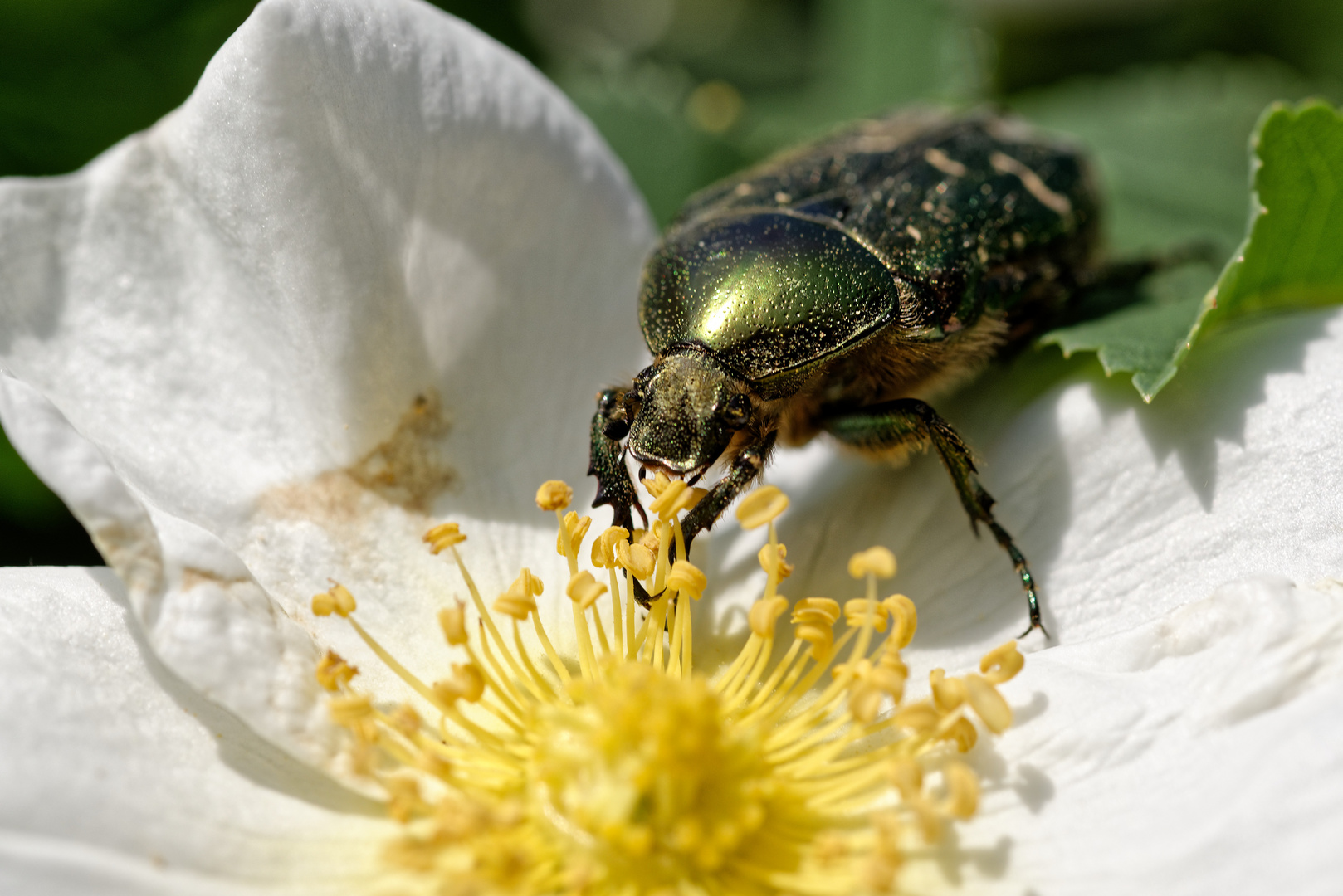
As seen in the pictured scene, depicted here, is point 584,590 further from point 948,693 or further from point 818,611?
point 948,693

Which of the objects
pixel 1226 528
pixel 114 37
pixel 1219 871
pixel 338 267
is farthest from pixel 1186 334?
pixel 114 37

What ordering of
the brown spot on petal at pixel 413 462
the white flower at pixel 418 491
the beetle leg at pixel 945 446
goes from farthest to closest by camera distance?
the brown spot on petal at pixel 413 462
the beetle leg at pixel 945 446
the white flower at pixel 418 491

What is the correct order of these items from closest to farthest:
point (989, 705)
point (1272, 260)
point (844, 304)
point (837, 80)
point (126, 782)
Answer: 1. point (126, 782)
2. point (989, 705)
3. point (844, 304)
4. point (1272, 260)
5. point (837, 80)

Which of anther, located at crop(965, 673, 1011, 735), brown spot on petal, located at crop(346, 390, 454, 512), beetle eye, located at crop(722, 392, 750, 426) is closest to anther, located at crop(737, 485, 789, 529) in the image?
beetle eye, located at crop(722, 392, 750, 426)

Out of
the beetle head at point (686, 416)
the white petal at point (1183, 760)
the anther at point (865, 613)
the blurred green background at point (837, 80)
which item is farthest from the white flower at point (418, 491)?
the blurred green background at point (837, 80)

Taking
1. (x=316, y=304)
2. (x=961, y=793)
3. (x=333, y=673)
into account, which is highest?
(x=316, y=304)

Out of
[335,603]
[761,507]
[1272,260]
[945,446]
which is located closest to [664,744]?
[761,507]

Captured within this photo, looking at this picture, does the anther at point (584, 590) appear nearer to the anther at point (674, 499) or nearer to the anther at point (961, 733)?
the anther at point (674, 499)
